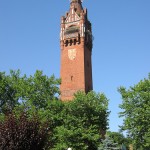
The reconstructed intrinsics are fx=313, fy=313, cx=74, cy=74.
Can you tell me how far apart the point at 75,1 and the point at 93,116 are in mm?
28326

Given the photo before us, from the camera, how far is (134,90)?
3347cm

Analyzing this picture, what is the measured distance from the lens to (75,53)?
50250 millimetres

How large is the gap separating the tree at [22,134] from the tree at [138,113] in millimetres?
16465

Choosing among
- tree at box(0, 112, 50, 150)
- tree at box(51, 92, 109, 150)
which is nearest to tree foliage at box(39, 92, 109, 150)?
tree at box(51, 92, 109, 150)

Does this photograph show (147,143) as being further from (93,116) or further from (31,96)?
(31,96)

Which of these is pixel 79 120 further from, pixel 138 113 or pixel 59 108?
pixel 138 113

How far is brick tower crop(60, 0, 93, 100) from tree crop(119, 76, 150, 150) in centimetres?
1512

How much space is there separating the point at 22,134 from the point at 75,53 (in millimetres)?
35419

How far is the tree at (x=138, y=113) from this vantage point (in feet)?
102

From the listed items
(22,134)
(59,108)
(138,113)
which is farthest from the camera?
(59,108)

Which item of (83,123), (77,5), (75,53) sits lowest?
(83,123)

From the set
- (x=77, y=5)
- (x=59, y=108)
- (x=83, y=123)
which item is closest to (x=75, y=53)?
(x=77, y=5)

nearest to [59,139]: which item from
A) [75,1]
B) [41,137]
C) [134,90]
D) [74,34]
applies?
[134,90]

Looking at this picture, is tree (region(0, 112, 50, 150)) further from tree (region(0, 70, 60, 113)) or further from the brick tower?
the brick tower
